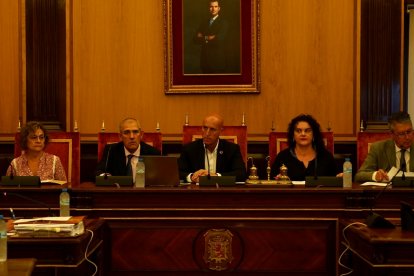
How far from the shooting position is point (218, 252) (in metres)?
4.04

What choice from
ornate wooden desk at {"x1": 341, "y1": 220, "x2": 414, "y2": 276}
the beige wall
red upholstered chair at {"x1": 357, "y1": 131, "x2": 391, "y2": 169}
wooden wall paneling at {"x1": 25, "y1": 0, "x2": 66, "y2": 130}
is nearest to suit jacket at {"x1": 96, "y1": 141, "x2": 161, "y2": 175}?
the beige wall

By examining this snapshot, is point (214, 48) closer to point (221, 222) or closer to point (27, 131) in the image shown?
point (27, 131)

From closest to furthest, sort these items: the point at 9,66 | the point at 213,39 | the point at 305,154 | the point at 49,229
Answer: the point at 49,229 → the point at 305,154 → the point at 213,39 → the point at 9,66

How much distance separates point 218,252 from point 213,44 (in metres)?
2.91

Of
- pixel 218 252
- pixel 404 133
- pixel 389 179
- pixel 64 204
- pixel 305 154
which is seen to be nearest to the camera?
pixel 64 204

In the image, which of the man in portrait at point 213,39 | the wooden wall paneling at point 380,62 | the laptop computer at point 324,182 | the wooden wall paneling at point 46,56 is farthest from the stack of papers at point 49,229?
the wooden wall paneling at point 380,62

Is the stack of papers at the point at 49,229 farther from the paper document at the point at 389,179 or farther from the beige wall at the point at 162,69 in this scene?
the beige wall at the point at 162,69

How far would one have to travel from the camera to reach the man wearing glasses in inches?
187

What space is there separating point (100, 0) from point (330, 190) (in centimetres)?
351

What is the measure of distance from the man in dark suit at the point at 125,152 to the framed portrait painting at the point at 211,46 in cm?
157

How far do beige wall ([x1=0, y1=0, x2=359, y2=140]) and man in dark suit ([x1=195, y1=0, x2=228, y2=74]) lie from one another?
31 centimetres

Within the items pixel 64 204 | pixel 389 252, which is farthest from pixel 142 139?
pixel 389 252

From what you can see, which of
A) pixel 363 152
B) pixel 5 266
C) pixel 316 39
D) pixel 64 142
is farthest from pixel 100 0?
pixel 5 266

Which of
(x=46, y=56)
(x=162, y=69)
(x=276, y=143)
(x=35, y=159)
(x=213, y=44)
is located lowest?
(x=35, y=159)
